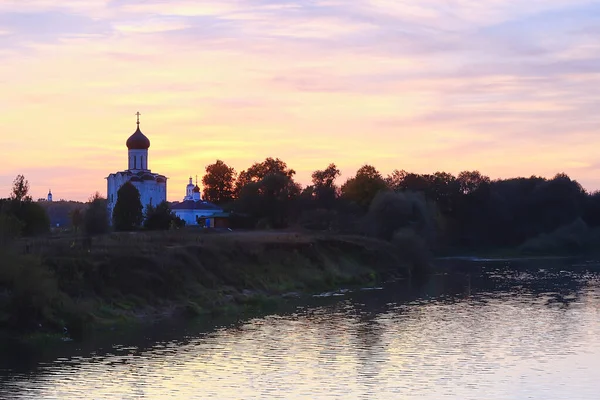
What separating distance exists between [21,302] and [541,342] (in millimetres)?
25834

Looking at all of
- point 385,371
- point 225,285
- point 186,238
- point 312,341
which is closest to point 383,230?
point 186,238

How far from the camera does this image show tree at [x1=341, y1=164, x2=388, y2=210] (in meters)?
149

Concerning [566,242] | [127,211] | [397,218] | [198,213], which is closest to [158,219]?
[127,211]

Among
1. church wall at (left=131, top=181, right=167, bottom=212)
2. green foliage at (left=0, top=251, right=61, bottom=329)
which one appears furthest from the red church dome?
green foliage at (left=0, top=251, right=61, bottom=329)

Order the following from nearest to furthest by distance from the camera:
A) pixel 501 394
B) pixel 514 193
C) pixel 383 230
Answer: pixel 501 394 < pixel 383 230 < pixel 514 193

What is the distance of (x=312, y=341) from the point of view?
168 ft

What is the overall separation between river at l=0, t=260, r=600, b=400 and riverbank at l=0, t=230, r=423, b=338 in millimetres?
4006

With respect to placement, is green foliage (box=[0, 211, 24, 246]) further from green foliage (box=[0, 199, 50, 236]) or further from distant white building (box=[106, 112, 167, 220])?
distant white building (box=[106, 112, 167, 220])

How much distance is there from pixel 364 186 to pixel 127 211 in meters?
52.7

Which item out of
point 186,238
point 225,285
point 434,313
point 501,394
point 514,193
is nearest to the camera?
point 501,394

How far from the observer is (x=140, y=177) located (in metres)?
126

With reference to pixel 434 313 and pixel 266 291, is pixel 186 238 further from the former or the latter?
pixel 434 313

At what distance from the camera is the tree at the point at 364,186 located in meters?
149

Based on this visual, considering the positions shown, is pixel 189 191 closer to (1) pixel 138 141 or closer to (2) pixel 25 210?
(1) pixel 138 141
